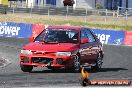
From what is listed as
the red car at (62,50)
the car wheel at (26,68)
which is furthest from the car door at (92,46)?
the car wheel at (26,68)

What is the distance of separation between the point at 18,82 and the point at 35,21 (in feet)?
133

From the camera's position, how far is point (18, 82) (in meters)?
14.5

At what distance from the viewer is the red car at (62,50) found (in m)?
17.2

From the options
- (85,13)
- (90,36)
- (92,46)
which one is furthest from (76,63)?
(85,13)

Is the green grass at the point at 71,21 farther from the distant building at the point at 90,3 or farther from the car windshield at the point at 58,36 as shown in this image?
the car windshield at the point at 58,36

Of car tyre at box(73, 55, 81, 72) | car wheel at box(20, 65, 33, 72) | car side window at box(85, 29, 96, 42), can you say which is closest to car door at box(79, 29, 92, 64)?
car side window at box(85, 29, 96, 42)

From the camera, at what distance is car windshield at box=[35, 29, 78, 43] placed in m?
18.2

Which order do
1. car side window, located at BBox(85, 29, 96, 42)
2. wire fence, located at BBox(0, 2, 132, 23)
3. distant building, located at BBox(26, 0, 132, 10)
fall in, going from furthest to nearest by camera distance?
1. distant building, located at BBox(26, 0, 132, 10)
2. wire fence, located at BBox(0, 2, 132, 23)
3. car side window, located at BBox(85, 29, 96, 42)

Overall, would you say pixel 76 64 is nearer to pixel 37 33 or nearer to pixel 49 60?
pixel 49 60

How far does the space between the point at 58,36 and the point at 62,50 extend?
4.08ft

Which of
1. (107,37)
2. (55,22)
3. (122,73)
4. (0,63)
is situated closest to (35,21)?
(55,22)

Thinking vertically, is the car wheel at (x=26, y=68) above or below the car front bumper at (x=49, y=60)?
below

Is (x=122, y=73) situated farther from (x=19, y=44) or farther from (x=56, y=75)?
(x=19, y=44)

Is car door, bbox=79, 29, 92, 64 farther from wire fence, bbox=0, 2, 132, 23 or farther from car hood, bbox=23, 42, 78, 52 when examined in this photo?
wire fence, bbox=0, 2, 132, 23
